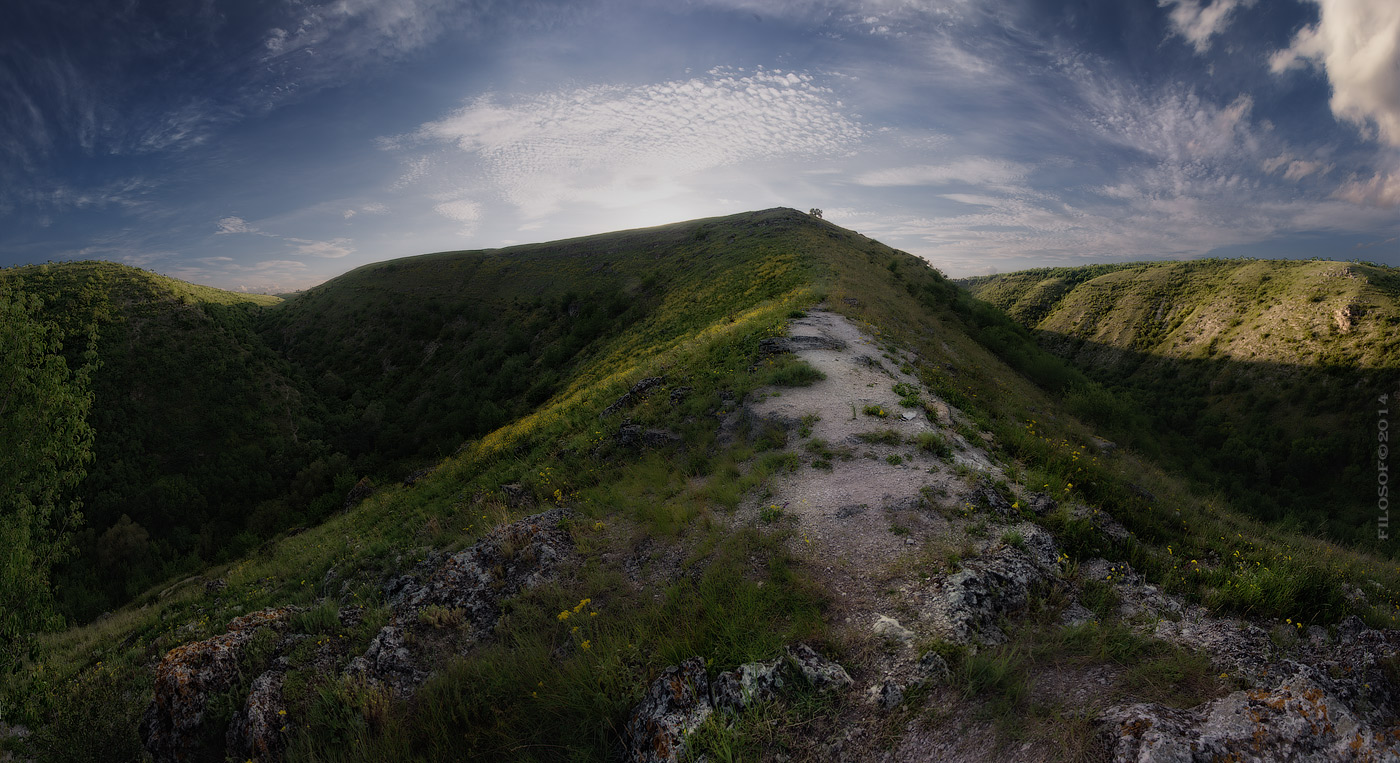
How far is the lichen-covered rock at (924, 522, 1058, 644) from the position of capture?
205 inches

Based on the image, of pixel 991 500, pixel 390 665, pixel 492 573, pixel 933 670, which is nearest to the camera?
pixel 933 670

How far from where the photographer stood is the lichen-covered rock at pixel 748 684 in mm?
4520

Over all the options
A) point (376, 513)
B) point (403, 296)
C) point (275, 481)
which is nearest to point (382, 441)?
point (275, 481)

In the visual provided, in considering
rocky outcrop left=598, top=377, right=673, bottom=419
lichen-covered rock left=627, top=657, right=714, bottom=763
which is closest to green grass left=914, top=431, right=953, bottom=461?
lichen-covered rock left=627, top=657, right=714, bottom=763

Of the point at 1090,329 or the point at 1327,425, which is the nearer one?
the point at 1327,425

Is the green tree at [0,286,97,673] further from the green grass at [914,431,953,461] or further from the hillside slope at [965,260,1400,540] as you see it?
the hillside slope at [965,260,1400,540]

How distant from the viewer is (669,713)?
14.6 feet

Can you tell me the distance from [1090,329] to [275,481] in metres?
118

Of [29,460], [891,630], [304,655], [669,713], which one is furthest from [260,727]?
[29,460]

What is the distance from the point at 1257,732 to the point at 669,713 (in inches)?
178

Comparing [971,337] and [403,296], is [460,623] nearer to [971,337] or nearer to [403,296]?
[971,337]

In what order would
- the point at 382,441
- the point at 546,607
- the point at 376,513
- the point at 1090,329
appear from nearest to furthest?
the point at 546,607, the point at 376,513, the point at 382,441, the point at 1090,329

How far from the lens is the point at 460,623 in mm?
7176

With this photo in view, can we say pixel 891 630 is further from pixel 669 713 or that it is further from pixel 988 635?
pixel 669 713
